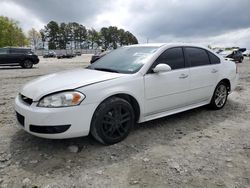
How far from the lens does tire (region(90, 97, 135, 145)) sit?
3.10m

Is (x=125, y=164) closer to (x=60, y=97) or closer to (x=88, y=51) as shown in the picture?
(x=60, y=97)

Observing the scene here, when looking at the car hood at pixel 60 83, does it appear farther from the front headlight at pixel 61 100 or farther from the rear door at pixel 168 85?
the rear door at pixel 168 85

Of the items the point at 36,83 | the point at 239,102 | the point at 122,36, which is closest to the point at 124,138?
the point at 36,83

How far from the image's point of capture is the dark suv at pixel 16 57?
51.6 ft

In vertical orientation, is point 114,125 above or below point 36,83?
below

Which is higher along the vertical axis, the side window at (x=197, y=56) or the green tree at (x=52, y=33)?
the green tree at (x=52, y=33)

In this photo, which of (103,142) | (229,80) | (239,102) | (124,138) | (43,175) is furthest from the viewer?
(239,102)

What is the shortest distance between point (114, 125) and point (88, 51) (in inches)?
3683

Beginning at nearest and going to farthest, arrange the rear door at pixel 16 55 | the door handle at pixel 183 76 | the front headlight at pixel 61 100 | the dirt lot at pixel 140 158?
the dirt lot at pixel 140 158 → the front headlight at pixel 61 100 → the door handle at pixel 183 76 → the rear door at pixel 16 55

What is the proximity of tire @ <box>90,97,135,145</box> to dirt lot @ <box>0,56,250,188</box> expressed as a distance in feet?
0.43

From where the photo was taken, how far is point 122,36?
104875mm

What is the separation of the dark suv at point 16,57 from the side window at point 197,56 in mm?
14502

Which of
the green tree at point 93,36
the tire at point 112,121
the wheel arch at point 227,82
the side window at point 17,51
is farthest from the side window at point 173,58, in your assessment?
the green tree at point 93,36

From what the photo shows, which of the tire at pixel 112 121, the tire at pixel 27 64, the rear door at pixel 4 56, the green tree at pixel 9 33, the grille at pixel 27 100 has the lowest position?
the tire at pixel 112 121
